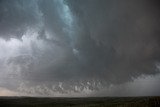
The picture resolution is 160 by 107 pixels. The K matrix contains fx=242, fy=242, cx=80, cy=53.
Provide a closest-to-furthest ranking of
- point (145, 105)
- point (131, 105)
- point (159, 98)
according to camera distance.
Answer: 1. point (159, 98)
2. point (145, 105)
3. point (131, 105)

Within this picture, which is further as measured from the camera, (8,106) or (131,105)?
(8,106)

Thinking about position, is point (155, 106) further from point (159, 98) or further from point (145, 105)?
point (145, 105)

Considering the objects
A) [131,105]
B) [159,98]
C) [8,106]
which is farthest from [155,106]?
[8,106]

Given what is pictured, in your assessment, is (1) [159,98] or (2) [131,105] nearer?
(1) [159,98]

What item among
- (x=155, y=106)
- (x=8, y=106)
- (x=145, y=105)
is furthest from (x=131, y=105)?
(x=8, y=106)

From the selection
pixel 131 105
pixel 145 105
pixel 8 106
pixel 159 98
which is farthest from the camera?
pixel 8 106

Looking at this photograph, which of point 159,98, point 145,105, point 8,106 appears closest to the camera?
point 159,98

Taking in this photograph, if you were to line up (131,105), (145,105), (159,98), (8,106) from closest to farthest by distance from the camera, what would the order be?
(159,98)
(145,105)
(131,105)
(8,106)

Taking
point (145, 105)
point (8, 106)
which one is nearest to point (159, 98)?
point (145, 105)

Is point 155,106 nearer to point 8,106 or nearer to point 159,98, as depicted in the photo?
point 159,98
